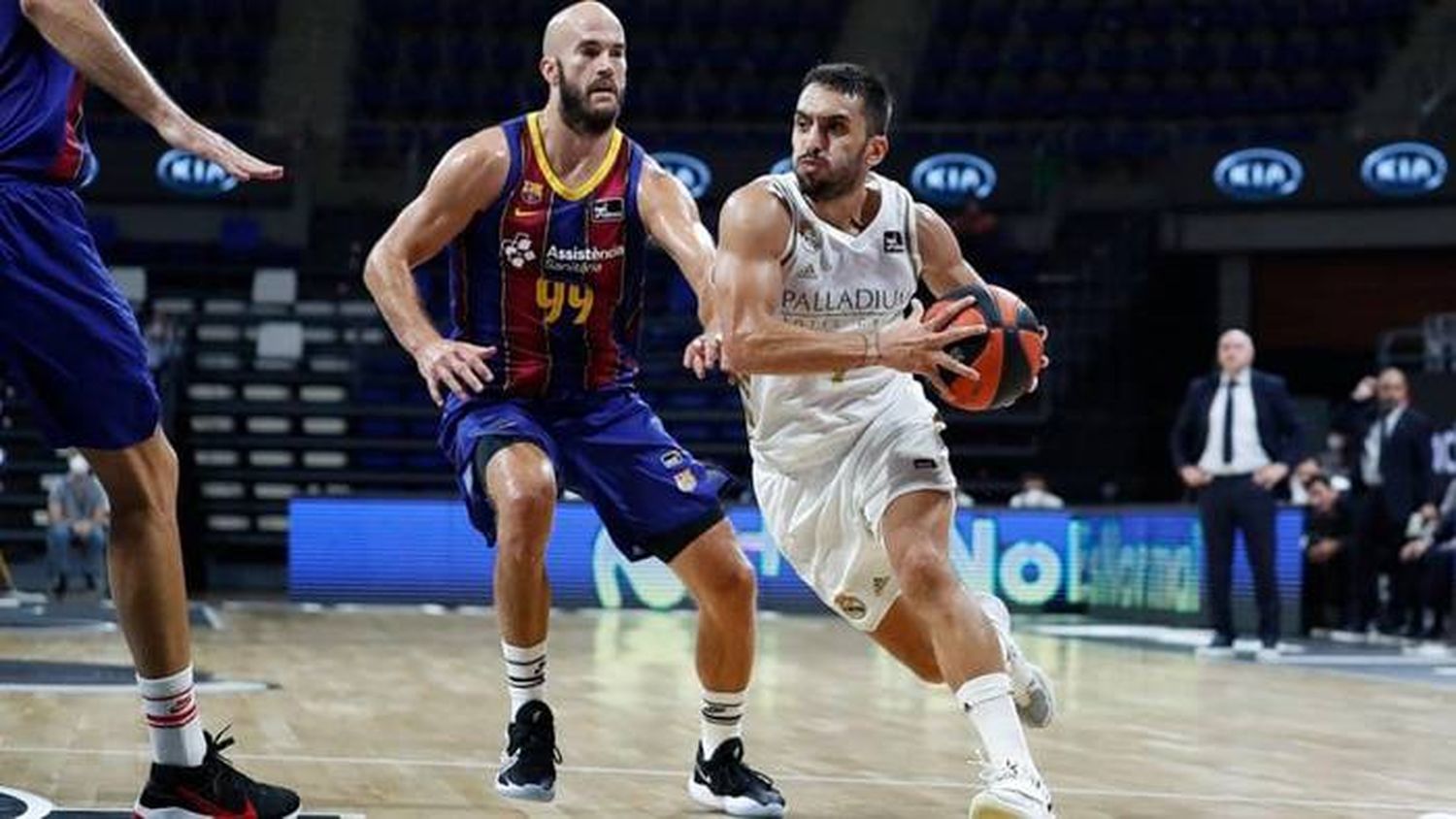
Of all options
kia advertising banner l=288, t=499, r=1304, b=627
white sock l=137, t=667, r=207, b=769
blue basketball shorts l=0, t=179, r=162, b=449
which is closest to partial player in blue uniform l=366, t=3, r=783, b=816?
white sock l=137, t=667, r=207, b=769

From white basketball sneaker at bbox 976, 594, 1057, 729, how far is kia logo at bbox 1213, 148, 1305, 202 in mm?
17730

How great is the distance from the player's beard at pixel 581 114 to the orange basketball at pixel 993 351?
3.56 ft

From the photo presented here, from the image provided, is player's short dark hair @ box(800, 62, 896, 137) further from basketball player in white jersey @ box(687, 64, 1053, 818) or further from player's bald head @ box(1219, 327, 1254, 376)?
player's bald head @ box(1219, 327, 1254, 376)

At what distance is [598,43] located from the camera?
5.62 m

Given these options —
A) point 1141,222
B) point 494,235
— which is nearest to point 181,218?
point 1141,222

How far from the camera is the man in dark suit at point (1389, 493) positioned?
573 inches

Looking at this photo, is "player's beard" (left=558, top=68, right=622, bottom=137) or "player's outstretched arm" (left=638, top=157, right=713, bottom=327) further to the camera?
"player's beard" (left=558, top=68, right=622, bottom=137)

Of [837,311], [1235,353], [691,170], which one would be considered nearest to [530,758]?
[837,311]

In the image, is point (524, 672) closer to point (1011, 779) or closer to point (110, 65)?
point (1011, 779)

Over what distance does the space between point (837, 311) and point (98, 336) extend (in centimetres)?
190

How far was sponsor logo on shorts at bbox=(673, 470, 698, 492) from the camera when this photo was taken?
5.68 m

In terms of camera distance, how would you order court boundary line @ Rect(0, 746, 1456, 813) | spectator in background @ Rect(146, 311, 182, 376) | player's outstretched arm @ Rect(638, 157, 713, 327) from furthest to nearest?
spectator in background @ Rect(146, 311, 182, 376) < court boundary line @ Rect(0, 746, 1456, 813) < player's outstretched arm @ Rect(638, 157, 713, 327)

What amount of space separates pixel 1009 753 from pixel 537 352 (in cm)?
165

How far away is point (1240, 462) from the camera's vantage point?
40.7 feet
